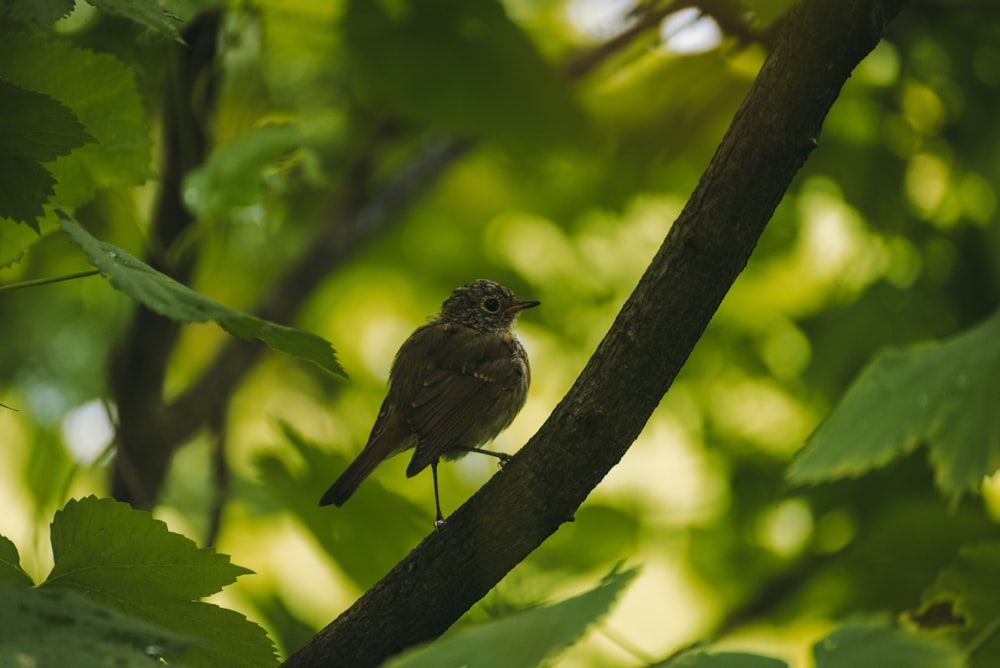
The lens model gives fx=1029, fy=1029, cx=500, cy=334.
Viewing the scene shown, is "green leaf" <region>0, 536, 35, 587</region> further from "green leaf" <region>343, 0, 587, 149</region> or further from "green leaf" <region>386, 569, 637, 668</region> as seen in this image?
"green leaf" <region>343, 0, 587, 149</region>

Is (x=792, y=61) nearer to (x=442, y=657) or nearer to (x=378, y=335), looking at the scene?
(x=442, y=657)

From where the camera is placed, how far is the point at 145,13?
5.42ft

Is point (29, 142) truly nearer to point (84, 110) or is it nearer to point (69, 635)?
point (84, 110)

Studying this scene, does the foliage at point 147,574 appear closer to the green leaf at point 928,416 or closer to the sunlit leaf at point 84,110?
the sunlit leaf at point 84,110

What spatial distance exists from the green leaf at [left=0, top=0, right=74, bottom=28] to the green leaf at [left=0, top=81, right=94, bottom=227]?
127 millimetres

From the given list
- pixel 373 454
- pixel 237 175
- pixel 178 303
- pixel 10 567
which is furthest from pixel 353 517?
pixel 178 303

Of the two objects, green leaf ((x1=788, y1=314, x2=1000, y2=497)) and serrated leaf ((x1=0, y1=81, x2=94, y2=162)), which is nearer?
serrated leaf ((x1=0, y1=81, x2=94, y2=162))

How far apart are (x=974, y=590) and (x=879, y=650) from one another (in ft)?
4.19

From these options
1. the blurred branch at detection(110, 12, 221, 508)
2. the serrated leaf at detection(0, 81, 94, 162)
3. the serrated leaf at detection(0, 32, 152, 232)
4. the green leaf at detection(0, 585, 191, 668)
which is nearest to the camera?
the green leaf at detection(0, 585, 191, 668)

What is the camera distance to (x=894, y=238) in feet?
14.9

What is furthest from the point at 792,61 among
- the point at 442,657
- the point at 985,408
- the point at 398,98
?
the point at 398,98

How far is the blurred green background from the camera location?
345cm

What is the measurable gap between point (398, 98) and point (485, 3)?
0.51 metres

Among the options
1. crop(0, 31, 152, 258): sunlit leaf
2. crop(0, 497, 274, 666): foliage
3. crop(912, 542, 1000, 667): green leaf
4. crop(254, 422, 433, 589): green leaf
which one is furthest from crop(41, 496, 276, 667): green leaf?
crop(912, 542, 1000, 667): green leaf
